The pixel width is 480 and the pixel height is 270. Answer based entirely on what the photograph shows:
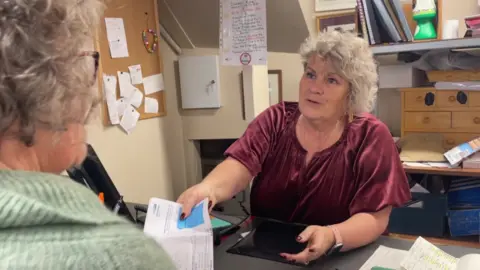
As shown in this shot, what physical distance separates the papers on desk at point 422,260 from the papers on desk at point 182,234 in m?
0.44

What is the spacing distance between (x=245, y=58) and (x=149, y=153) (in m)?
0.83

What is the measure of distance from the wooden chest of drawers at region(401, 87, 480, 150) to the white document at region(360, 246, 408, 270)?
4.04 feet

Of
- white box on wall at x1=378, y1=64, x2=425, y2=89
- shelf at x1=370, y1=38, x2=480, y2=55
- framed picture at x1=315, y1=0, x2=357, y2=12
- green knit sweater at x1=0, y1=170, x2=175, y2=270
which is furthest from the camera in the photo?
framed picture at x1=315, y1=0, x2=357, y2=12

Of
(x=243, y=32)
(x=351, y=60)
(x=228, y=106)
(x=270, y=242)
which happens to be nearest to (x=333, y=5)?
(x=243, y=32)

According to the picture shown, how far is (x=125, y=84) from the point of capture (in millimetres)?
2344

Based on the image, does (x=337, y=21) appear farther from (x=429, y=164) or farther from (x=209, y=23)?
(x=429, y=164)

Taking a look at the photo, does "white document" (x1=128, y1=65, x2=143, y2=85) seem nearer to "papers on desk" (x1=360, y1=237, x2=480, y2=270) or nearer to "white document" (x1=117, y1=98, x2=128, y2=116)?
"white document" (x1=117, y1=98, x2=128, y2=116)

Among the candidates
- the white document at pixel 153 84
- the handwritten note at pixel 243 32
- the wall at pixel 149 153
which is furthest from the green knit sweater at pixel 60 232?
the white document at pixel 153 84

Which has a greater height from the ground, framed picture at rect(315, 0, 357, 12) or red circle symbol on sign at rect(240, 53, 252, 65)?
framed picture at rect(315, 0, 357, 12)

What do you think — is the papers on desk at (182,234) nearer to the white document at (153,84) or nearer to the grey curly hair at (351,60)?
the grey curly hair at (351,60)

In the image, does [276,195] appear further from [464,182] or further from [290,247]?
[464,182]

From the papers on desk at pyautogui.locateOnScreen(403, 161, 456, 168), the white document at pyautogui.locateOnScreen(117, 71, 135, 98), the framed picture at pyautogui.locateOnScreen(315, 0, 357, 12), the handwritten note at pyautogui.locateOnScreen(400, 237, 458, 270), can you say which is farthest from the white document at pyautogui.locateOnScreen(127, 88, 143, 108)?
the handwritten note at pyautogui.locateOnScreen(400, 237, 458, 270)

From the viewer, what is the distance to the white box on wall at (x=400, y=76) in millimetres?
2381

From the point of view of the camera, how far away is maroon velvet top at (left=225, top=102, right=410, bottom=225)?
1.50 meters
